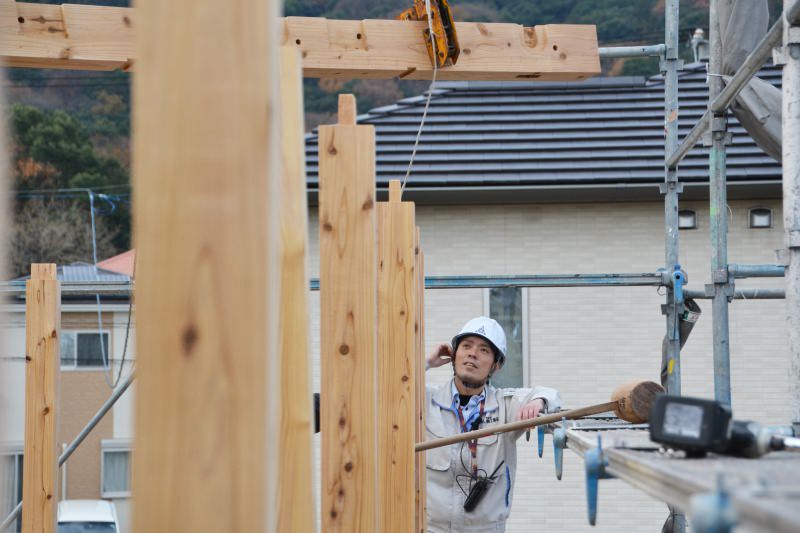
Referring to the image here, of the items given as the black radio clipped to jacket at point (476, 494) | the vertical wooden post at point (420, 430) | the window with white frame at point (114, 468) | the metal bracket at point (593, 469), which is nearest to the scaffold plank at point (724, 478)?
the metal bracket at point (593, 469)

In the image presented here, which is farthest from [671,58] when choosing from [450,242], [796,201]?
[450,242]

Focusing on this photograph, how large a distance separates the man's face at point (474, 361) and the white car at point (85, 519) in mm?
11376

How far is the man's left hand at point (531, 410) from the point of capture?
17.2 feet

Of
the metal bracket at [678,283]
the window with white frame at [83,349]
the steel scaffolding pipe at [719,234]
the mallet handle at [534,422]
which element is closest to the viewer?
the mallet handle at [534,422]

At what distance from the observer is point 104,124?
100.0ft

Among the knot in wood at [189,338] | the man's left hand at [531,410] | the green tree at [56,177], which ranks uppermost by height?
the green tree at [56,177]

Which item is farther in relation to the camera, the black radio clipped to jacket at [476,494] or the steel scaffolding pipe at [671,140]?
the steel scaffolding pipe at [671,140]

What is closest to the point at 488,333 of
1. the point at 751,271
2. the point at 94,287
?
the point at 751,271

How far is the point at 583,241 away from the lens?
11539mm

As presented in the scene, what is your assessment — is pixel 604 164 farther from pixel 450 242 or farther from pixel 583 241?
pixel 450 242

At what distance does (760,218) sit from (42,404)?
28.6 feet

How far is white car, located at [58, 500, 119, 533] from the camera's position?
15.7 metres

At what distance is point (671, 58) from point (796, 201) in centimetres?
384

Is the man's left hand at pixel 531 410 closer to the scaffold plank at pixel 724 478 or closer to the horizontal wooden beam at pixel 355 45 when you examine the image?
the horizontal wooden beam at pixel 355 45
